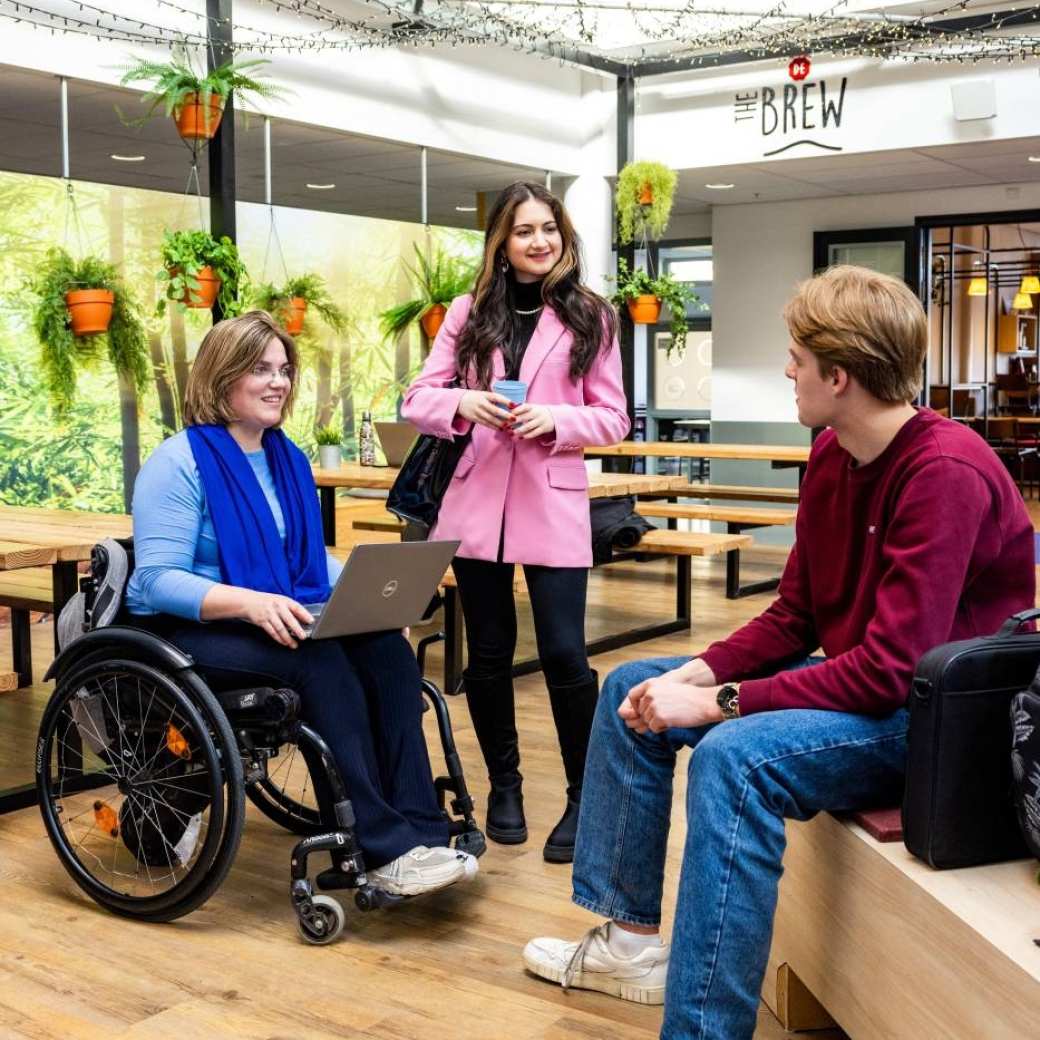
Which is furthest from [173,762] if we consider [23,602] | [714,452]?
[714,452]

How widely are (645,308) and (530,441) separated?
5.90m

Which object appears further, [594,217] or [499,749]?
Answer: [594,217]

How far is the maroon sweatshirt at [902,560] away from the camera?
1.87 metres

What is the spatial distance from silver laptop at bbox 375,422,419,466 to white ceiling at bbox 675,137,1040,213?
13.4ft

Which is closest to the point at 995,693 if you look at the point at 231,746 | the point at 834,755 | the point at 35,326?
the point at 834,755

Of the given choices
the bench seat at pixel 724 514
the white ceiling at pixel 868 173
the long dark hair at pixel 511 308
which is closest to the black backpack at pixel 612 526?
the bench seat at pixel 724 514

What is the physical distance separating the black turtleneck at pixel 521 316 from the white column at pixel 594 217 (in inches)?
244

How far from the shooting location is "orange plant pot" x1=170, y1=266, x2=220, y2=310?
19.7 feet

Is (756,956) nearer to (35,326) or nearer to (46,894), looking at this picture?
(46,894)

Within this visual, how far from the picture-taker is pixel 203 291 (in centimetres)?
604

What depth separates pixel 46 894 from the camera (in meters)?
2.80

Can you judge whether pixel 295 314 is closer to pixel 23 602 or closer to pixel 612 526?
pixel 612 526

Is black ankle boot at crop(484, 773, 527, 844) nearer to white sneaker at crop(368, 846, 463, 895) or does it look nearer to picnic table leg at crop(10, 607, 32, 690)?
white sneaker at crop(368, 846, 463, 895)

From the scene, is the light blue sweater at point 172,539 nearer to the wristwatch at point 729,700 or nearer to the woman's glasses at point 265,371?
the woman's glasses at point 265,371
